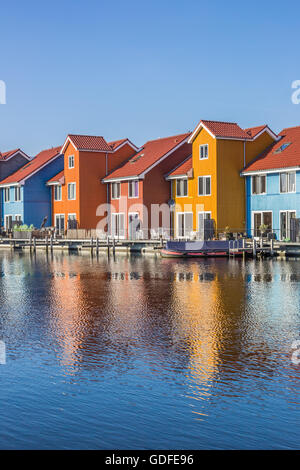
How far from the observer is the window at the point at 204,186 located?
53938mm

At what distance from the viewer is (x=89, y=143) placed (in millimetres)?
67125

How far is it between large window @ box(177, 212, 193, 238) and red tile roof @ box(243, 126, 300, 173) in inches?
286

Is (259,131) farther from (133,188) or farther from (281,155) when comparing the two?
(133,188)

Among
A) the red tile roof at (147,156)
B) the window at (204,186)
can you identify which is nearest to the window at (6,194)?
the red tile roof at (147,156)

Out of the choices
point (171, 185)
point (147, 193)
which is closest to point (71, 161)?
point (147, 193)

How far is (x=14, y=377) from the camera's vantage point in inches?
444

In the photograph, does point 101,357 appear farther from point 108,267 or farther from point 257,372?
point 108,267

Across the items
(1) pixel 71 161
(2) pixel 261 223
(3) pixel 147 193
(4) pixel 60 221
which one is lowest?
(2) pixel 261 223

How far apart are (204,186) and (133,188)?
9.97 metres

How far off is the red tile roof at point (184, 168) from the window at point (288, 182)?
995 cm

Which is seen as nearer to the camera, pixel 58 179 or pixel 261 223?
pixel 261 223

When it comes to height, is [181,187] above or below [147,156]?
below

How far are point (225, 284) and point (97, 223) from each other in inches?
1593

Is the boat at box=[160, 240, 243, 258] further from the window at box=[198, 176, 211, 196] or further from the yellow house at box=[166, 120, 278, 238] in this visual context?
the window at box=[198, 176, 211, 196]
